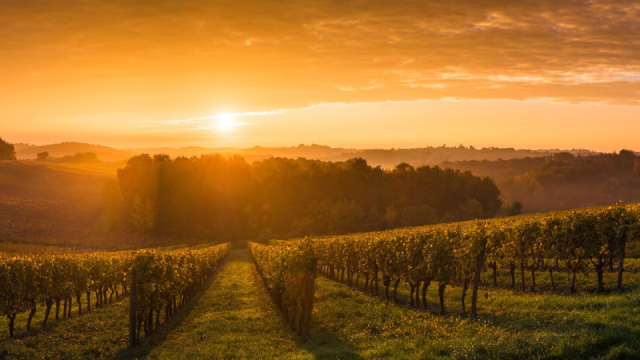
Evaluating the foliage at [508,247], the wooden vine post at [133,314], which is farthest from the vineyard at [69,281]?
the foliage at [508,247]

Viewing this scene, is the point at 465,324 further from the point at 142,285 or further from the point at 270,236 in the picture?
the point at 270,236

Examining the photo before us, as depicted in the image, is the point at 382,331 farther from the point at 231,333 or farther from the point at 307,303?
the point at 231,333

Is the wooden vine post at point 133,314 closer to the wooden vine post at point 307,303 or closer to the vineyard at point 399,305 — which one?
the vineyard at point 399,305

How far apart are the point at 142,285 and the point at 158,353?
401cm

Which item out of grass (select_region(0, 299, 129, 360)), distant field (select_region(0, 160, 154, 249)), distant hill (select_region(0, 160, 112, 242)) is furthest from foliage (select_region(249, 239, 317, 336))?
distant hill (select_region(0, 160, 112, 242))

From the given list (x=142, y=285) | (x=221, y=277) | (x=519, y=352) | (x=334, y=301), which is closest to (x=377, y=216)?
(x=221, y=277)

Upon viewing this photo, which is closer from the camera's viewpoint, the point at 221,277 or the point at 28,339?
the point at 28,339

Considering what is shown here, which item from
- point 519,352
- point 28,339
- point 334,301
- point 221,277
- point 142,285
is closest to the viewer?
point 519,352

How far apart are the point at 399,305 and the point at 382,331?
6.29 metres

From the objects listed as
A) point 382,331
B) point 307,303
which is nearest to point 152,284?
point 307,303

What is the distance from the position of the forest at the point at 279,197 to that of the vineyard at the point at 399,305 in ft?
218

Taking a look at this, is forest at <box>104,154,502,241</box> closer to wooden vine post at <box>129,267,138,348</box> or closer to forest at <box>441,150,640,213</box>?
forest at <box>441,150,640,213</box>

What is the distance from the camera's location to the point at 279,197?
98.9 m

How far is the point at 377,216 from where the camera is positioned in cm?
9575
